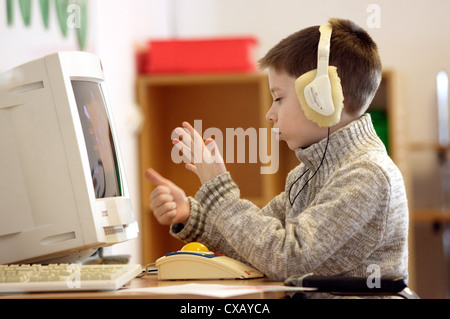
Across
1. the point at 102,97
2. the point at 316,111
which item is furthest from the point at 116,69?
the point at 316,111

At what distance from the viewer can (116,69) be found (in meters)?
2.69

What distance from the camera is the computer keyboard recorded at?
97 centimetres

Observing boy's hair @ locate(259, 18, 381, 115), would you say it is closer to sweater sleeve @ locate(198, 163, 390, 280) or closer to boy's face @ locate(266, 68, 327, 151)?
boy's face @ locate(266, 68, 327, 151)

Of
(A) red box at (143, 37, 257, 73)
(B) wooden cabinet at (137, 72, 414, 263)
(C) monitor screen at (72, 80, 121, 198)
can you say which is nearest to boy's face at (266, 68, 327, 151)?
(C) monitor screen at (72, 80, 121, 198)

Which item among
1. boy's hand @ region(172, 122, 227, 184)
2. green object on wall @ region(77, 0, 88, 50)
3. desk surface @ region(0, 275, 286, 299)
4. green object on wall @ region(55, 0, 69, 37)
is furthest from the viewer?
green object on wall @ region(77, 0, 88, 50)

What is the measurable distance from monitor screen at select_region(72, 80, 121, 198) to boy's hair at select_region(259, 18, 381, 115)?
1.22 feet

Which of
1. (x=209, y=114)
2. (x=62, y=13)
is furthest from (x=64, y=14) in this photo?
(x=209, y=114)

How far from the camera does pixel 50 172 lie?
49.7 inches

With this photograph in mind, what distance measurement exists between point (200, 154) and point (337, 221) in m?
0.26

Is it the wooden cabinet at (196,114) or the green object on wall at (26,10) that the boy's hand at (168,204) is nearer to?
the green object on wall at (26,10)

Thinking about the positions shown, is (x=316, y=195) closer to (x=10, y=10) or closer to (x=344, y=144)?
(x=344, y=144)

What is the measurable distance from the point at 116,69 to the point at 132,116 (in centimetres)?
28

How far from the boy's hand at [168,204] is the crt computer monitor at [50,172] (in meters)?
0.10
